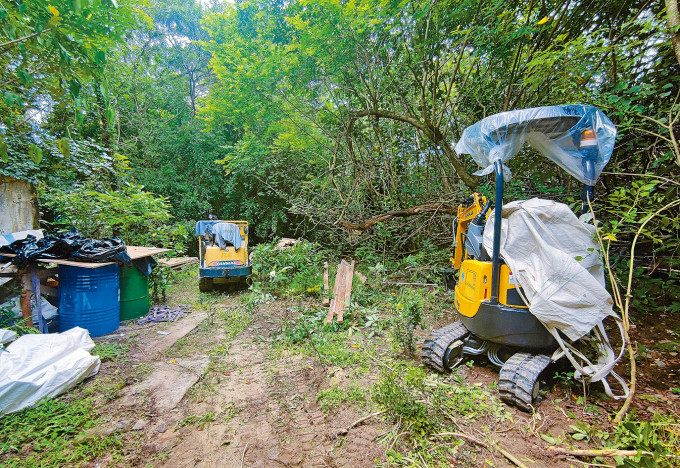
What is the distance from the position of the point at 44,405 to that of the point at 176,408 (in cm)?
102

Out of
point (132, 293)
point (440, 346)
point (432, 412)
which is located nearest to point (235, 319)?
point (132, 293)

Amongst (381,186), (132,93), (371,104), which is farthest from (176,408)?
(132,93)

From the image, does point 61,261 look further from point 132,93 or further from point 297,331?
point 132,93

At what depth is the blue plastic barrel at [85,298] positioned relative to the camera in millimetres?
3699

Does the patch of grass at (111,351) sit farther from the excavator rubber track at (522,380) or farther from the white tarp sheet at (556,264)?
the white tarp sheet at (556,264)

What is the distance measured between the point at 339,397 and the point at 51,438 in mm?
2179

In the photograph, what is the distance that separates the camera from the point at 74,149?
6281mm

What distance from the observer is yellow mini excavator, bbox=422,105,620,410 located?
242 centimetres

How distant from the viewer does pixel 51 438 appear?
7.00 feet

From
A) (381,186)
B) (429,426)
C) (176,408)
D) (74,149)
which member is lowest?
(176,408)

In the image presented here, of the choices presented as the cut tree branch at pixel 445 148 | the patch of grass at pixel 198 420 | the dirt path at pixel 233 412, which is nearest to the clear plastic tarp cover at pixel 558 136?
the cut tree branch at pixel 445 148

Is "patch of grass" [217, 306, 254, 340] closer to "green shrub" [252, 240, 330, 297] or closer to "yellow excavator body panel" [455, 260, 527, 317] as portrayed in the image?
"green shrub" [252, 240, 330, 297]

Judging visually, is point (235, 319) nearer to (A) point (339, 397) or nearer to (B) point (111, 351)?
(B) point (111, 351)

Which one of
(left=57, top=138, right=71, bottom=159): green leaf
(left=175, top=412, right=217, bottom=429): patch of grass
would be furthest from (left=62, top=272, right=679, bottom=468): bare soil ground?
(left=57, top=138, right=71, bottom=159): green leaf
